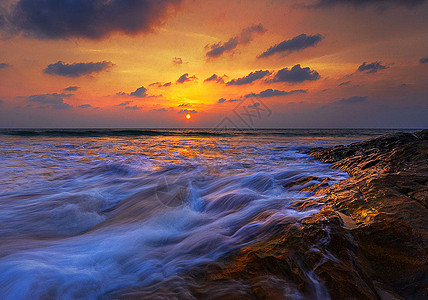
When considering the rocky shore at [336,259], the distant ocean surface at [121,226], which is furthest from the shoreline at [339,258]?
the distant ocean surface at [121,226]

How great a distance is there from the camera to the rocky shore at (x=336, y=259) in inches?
61.6

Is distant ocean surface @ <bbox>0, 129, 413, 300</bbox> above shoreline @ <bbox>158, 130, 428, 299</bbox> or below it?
below

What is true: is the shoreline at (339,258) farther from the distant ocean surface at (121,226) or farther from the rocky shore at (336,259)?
the distant ocean surface at (121,226)

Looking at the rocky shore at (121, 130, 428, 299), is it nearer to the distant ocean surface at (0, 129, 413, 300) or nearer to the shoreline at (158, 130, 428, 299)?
the shoreline at (158, 130, 428, 299)

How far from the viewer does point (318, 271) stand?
169cm

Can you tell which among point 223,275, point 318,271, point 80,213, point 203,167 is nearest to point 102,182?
point 80,213

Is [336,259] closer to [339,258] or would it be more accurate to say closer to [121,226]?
[339,258]

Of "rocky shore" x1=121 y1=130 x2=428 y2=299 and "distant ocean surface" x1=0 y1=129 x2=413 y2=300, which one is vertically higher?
"rocky shore" x1=121 y1=130 x2=428 y2=299

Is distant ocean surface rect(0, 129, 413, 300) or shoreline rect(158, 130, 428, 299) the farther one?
distant ocean surface rect(0, 129, 413, 300)

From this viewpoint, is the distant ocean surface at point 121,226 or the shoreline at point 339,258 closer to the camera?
the shoreline at point 339,258

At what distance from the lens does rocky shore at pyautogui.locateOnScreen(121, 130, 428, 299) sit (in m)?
1.56

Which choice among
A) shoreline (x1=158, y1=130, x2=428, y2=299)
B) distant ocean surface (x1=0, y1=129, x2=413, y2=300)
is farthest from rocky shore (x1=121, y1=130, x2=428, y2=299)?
distant ocean surface (x1=0, y1=129, x2=413, y2=300)

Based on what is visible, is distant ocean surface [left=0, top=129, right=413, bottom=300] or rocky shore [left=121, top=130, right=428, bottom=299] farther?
distant ocean surface [left=0, top=129, right=413, bottom=300]

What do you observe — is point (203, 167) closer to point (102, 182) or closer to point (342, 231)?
point (102, 182)
